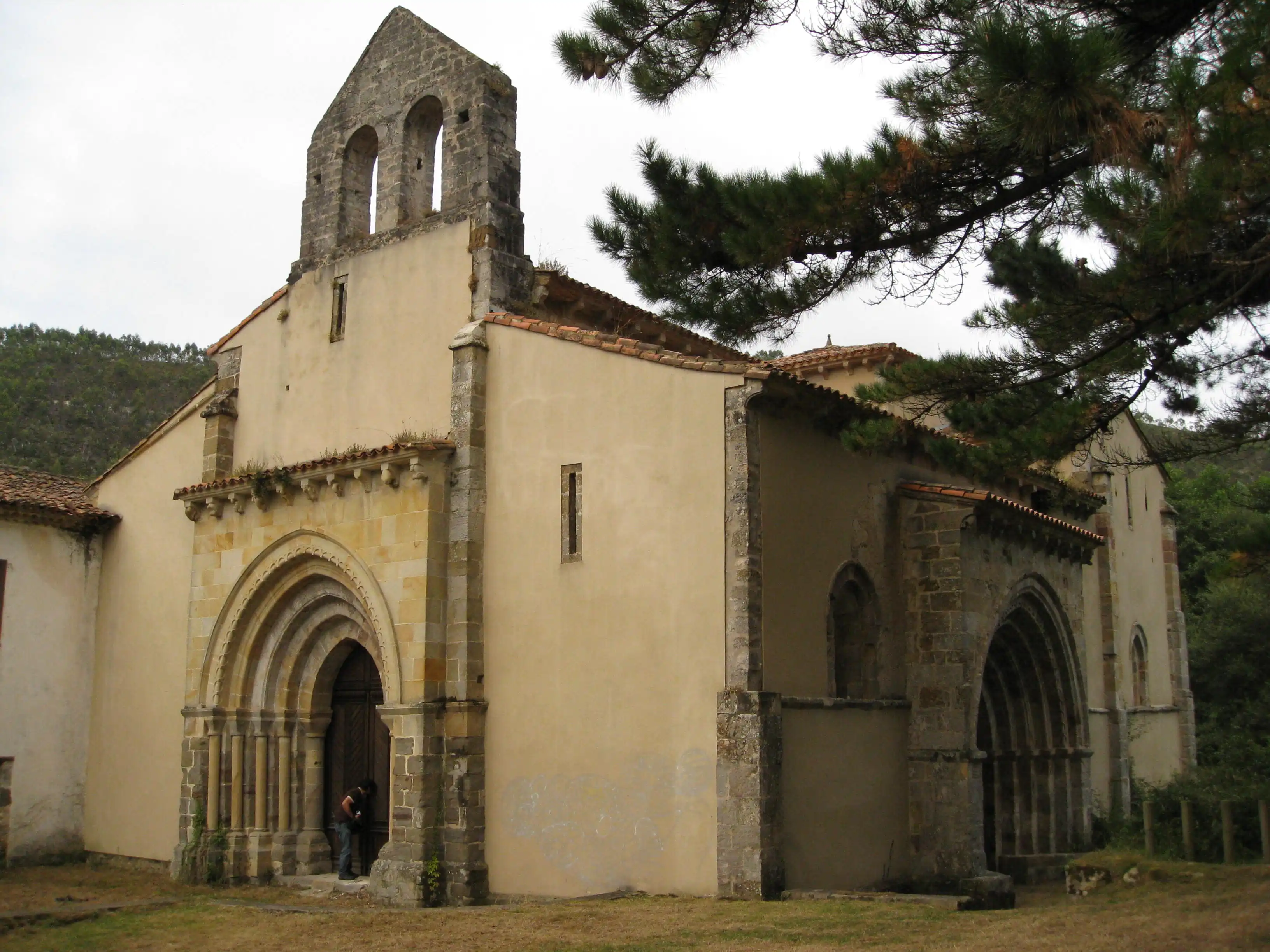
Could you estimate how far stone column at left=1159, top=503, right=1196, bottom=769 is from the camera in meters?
23.3

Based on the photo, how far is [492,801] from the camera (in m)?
12.5

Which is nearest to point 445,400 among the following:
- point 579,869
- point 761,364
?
point 761,364

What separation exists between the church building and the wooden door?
0.05 meters

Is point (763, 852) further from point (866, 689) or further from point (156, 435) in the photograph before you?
point (156, 435)

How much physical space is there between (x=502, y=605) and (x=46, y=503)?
7959 millimetres

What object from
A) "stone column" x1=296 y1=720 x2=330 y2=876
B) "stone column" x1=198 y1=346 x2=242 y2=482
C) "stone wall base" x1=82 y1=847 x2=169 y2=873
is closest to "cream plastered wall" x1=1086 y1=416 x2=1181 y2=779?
"stone column" x1=296 y1=720 x2=330 y2=876

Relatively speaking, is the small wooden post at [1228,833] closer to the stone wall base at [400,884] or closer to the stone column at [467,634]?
the stone column at [467,634]

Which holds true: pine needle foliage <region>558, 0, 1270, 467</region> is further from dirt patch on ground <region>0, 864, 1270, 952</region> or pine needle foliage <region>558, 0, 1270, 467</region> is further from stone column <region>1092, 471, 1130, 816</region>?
stone column <region>1092, 471, 1130, 816</region>

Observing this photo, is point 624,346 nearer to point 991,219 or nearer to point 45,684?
point 991,219

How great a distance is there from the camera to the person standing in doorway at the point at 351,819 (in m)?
14.0

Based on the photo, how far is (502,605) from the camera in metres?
12.9

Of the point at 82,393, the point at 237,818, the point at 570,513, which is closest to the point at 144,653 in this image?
the point at 237,818

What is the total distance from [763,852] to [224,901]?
5867mm

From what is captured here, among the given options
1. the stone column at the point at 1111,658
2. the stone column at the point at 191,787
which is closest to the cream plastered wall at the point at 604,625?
the stone column at the point at 191,787
